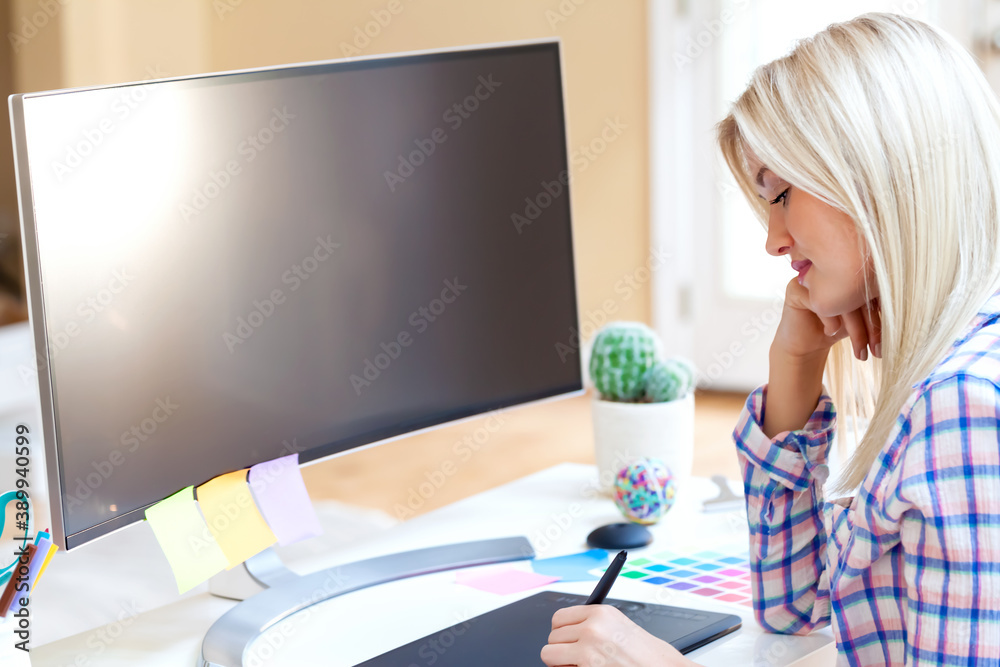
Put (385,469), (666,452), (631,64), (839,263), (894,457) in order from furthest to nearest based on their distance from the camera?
(631,64), (385,469), (666,452), (839,263), (894,457)

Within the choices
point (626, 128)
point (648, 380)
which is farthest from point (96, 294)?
point (626, 128)

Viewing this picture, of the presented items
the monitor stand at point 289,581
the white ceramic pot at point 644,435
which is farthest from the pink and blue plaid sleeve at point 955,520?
the white ceramic pot at point 644,435

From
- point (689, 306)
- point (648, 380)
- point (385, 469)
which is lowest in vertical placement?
point (385, 469)

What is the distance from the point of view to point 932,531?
2.22 ft

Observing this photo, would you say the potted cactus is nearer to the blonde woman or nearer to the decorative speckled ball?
the decorative speckled ball

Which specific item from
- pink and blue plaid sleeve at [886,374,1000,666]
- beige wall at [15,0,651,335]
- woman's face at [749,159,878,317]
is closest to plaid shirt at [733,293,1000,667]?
pink and blue plaid sleeve at [886,374,1000,666]

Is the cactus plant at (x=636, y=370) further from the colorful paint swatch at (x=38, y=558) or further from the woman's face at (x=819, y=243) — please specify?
the colorful paint swatch at (x=38, y=558)

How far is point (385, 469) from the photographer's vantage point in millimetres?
3053

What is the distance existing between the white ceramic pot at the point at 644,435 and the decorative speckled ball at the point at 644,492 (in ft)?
0.27

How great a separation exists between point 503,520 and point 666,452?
225mm

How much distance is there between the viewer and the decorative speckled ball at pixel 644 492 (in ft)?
3.86

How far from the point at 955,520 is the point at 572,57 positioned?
10.0 feet

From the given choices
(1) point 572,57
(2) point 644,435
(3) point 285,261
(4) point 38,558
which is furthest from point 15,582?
(1) point 572,57

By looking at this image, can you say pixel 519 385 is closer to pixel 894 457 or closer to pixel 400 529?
pixel 400 529
